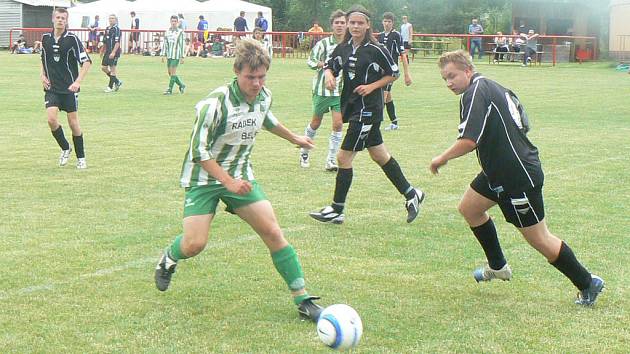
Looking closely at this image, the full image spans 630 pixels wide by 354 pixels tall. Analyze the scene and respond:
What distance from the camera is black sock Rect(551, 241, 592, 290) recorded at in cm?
593

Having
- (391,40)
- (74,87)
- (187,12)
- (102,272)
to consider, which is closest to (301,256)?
(102,272)

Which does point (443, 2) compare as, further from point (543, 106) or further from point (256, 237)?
point (256, 237)

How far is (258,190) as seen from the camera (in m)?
5.87

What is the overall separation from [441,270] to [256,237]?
1.78m

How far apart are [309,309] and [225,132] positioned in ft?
3.88

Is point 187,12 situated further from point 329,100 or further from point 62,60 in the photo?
point 329,100

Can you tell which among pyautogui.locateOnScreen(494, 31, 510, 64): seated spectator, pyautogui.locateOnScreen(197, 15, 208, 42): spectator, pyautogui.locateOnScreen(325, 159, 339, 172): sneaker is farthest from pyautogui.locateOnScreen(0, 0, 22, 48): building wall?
pyautogui.locateOnScreen(325, 159, 339, 172): sneaker

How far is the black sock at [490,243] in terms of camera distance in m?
6.33

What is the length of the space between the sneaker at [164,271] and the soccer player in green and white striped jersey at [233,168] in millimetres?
40

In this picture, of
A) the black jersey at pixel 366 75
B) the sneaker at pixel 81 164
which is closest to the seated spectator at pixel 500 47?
the sneaker at pixel 81 164

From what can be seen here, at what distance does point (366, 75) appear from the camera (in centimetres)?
916

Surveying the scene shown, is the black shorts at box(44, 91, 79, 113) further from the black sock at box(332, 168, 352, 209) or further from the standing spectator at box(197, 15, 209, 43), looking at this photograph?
the standing spectator at box(197, 15, 209, 43)

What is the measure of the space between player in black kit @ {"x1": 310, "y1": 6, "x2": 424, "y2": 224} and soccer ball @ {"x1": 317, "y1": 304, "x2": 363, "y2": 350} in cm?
376

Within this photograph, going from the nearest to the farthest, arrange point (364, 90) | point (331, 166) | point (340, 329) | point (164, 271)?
point (340, 329), point (164, 271), point (364, 90), point (331, 166)
